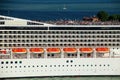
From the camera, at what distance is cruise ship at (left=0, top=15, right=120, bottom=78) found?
2105cm

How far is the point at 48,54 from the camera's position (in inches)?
842

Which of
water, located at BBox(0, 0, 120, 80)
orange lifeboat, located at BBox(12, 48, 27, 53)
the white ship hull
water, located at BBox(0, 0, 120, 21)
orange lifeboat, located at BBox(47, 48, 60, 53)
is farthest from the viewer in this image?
water, located at BBox(0, 0, 120, 80)

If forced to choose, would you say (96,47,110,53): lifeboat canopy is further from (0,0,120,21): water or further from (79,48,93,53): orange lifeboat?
(0,0,120,21): water

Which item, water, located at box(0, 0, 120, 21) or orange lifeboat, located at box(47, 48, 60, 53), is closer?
orange lifeboat, located at box(47, 48, 60, 53)

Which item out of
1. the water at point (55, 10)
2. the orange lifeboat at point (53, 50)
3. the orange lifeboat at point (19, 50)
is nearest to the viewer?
the orange lifeboat at point (19, 50)

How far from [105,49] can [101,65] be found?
2.74 ft

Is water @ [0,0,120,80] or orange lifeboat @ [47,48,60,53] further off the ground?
water @ [0,0,120,80]

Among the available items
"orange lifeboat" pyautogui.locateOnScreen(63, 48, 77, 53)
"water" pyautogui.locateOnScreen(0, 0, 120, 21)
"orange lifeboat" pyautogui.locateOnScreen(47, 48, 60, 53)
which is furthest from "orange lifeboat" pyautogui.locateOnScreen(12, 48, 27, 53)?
"water" pyautogui.locateOnScreen(0, 0, 120, 21)

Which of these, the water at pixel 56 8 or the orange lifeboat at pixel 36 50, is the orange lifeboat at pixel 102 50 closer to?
the orange lifeboat at pixel 36 50

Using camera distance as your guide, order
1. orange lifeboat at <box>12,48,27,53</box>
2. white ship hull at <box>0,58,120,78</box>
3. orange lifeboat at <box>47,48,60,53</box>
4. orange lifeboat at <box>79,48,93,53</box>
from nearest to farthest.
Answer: white ship hull at <box>0,58,120,78</box>, orange lifeboat at <box>12,48,27,53</box>, orange lifeboat at <box>47,48,60,53</box>, orange lifeboat at <box>79,48,93,53</box>

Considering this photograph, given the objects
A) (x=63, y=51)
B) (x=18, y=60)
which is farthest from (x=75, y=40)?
(x=18, y=60)

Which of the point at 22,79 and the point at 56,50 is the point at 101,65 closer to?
the point at 56,50

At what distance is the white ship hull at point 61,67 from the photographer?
68.7 feet

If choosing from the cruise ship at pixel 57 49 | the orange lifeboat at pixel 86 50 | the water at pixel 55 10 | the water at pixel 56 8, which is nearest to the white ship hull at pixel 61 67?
the cruise ship at pixel 57 49
